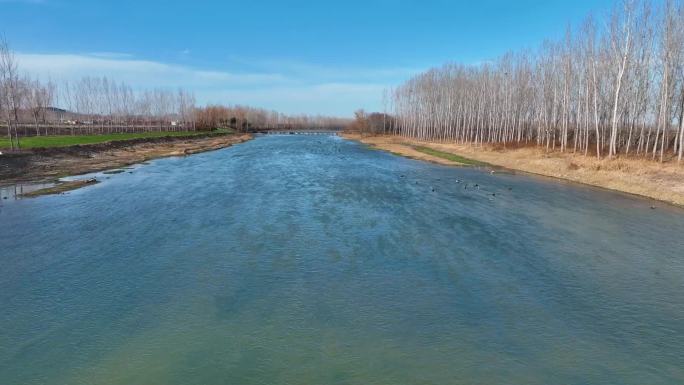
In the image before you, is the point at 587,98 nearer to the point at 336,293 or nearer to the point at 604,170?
the point at 604,170

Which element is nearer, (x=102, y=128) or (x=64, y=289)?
(x=64, y=289)

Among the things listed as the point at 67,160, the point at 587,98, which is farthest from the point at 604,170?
the point at 67,160

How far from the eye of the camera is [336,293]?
10.2m

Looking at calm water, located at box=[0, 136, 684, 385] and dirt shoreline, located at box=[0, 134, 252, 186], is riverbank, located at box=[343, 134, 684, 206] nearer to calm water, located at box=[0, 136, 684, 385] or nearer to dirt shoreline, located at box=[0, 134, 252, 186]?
calm water, located at box=[0, 136, 684, 385]

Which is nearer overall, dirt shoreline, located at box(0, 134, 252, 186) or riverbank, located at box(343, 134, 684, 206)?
riverbank, located at box(343, 134, 684, 206)

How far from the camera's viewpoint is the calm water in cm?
725

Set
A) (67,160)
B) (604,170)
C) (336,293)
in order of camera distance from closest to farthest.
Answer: (336,293) < (604,170) < (67,160)

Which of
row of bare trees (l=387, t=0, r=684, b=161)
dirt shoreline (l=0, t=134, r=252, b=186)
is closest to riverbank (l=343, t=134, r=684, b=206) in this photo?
row of bare trees (l=387, t=0, r=684, b=161)

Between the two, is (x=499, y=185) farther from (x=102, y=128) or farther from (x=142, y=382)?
(x=102, y=128)

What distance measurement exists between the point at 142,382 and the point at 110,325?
7.78ft

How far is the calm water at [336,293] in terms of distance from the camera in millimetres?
7254

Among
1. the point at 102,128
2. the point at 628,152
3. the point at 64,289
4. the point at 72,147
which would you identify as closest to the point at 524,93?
the point at 628,152

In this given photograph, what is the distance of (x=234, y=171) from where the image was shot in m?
33.6

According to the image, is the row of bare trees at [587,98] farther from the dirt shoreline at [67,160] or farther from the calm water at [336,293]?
the dirt shoreline at [67,160]
